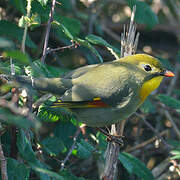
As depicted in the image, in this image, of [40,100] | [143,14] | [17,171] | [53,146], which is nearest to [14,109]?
[17,171]

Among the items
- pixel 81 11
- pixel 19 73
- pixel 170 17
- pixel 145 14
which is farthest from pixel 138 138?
pixel 170 17

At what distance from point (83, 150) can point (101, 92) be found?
0.55 meters

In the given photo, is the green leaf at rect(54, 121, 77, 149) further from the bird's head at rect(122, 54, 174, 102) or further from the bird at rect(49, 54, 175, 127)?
the bird's head at rect(122, 54, 174, 102)

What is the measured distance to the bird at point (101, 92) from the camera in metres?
2.71

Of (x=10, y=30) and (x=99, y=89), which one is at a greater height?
(x=10, y=30)

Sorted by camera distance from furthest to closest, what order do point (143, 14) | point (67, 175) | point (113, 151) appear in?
point (143, 14) → point (113, 151) → point (67, 175)

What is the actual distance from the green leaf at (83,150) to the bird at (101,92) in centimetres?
23

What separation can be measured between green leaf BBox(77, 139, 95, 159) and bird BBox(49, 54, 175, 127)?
230 mm

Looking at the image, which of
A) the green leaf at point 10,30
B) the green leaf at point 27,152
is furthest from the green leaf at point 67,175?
the green leaf at point 10,30

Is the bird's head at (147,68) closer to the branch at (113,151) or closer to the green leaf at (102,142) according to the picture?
the branch at (113,151)

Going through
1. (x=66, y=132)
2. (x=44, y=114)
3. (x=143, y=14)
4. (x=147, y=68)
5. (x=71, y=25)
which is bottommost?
(x=66, y=132)

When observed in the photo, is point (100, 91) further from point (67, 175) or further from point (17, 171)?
point (17, 171)

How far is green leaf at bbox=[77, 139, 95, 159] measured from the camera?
2834 millimetres

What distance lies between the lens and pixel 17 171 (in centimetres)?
224
